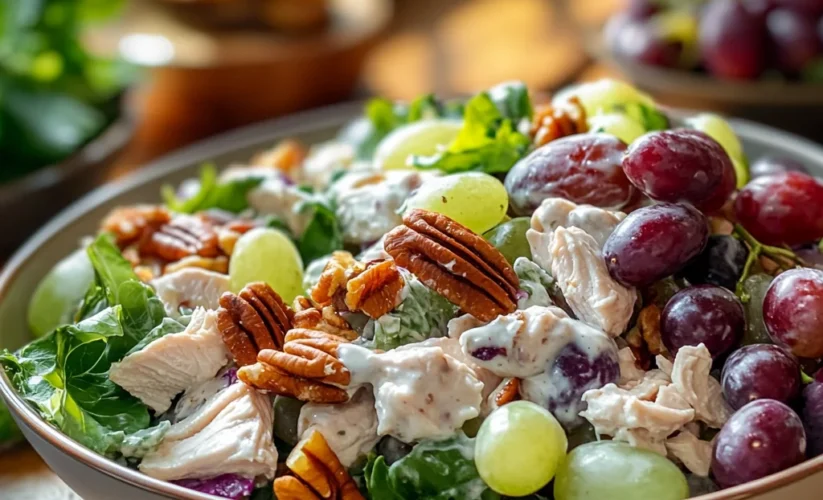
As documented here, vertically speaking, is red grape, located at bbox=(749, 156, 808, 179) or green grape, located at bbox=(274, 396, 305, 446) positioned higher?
green grape, located at bbox=(274, 396, 305, 446)

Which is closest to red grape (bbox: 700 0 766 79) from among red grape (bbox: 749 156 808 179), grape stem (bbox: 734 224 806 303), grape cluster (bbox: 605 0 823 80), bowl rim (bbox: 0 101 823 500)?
grape cluster (bbox: 605 0 823 80)

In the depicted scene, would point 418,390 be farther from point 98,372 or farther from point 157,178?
point 157,178

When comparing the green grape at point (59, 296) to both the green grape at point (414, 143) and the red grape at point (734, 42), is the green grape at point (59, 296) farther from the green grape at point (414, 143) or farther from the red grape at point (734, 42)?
the red grape at point (734, 42)

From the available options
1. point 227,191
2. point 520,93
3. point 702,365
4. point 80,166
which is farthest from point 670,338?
point 80,166

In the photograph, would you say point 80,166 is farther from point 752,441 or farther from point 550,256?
point 752,441

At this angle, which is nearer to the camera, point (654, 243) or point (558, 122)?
point (654, 243)

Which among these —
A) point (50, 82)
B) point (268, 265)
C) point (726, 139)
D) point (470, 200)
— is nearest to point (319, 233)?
point (268, 265)

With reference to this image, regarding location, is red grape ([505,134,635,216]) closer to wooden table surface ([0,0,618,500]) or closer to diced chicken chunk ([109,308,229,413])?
diced chicken chunk ([109,308,229,413])
